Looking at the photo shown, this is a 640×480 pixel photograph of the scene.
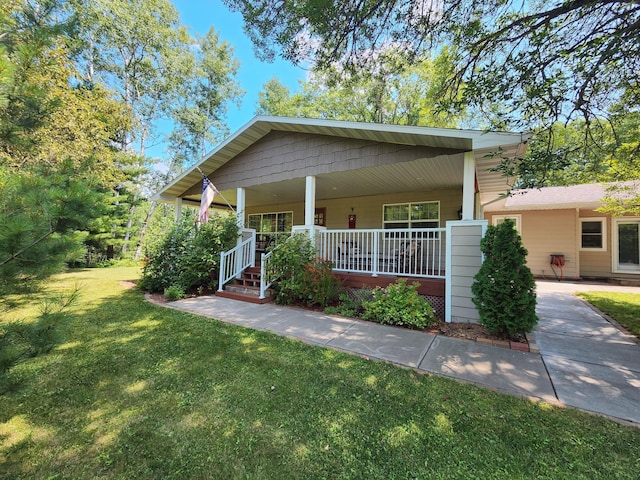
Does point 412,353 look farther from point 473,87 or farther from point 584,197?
point 584,197

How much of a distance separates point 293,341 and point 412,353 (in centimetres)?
170

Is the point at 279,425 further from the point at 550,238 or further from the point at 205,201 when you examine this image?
the point at 550,238

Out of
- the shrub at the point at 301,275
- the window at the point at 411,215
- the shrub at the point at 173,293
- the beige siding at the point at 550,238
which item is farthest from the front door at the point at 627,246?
the shrub at the point at 173,293

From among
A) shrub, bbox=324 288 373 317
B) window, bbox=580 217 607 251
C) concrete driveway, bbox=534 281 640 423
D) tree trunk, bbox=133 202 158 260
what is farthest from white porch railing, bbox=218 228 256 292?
window, bbox=580 217 607 251

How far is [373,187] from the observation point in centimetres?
823

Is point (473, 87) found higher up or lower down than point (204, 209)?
higher up

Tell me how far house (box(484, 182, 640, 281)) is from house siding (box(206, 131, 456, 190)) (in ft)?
23.9

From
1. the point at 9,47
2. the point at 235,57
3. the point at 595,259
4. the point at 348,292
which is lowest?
the point at 348,292

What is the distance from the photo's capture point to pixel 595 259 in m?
10.8

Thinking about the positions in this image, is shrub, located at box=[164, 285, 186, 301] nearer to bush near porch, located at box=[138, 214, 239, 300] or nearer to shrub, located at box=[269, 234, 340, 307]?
bush near porch, located at box=[138, 214, 239, 300]

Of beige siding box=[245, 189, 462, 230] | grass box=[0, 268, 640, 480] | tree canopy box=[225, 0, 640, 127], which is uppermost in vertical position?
tree canopy box=[225, 0, 640, 127]

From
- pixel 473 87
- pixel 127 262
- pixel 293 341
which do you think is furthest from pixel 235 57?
pixel 293 341

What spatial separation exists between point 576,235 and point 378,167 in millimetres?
10023

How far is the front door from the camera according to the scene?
10.2 meters
